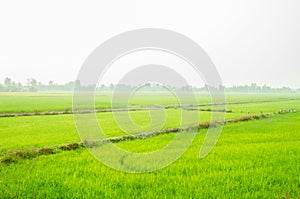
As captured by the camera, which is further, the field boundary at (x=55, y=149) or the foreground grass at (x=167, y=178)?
the field boundary at (x=55, y=149)

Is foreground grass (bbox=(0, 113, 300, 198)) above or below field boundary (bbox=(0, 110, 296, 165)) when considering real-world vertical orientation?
below

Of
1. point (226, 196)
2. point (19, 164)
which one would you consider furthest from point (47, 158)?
point (226, 196)

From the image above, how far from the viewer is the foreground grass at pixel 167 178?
3.90m

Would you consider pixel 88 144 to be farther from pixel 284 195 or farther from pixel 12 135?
pixel 284 195

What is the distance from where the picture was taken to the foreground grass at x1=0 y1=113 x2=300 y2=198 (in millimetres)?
3900

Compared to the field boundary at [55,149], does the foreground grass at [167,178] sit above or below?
below

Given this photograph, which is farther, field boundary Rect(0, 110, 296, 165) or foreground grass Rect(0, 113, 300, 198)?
field boundary Rect(0, 110, 296, 165)

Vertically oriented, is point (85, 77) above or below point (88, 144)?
above

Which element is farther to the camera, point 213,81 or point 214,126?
point 214,126

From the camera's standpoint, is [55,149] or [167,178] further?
[55,149]

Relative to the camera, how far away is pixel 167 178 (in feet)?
14.9

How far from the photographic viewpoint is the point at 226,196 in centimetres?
380

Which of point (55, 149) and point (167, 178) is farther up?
point (55, 149)

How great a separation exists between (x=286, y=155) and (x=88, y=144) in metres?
5.24
